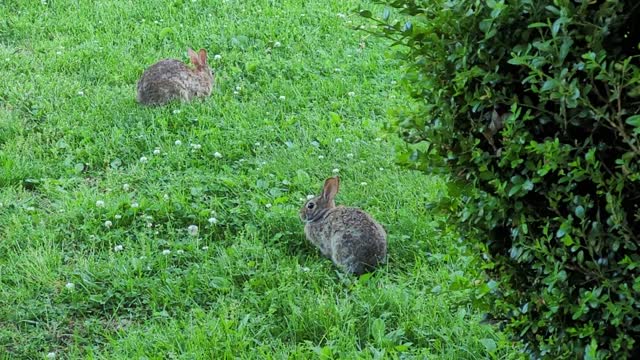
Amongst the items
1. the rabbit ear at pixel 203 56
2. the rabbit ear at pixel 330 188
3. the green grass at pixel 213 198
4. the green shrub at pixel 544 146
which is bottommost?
the green grass at pixel 213 198

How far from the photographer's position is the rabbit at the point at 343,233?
18.1 feet

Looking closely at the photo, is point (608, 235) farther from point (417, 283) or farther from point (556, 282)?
point (417, 283)

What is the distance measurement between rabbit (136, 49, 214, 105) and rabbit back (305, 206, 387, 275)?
99.3 inches

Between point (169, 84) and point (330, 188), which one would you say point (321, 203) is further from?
point (169, 84)

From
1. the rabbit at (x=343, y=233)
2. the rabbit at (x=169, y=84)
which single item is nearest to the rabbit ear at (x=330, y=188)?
the rabbit at (x=343, y=233)

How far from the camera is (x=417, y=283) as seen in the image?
5273 millimetres

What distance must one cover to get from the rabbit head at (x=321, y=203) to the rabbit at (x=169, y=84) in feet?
7.66

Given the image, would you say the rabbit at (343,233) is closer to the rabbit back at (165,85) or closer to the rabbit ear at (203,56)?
the rabbit back at (165,85)

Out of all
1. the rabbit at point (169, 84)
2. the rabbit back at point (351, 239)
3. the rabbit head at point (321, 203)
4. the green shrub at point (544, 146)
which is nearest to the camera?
the green shrub at point (544, 146)

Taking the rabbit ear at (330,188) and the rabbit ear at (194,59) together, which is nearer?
the rabbit ear at (330,188)

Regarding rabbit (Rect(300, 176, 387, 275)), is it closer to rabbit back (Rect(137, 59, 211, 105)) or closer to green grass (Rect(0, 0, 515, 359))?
green grass (Rect(0, 0, 515, 359))

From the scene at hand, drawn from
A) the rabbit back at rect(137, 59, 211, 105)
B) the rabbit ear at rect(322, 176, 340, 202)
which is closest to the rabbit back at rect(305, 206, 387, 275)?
the rabbit ear at rect(322, 176, 340, 202)

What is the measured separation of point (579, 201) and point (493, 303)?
2.38ft

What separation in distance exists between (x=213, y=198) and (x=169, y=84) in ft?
6.05
